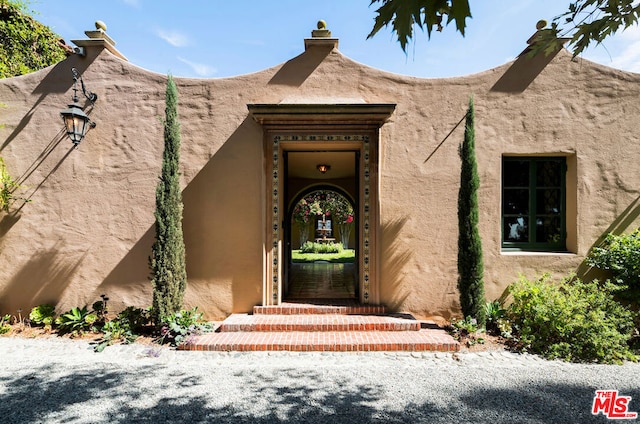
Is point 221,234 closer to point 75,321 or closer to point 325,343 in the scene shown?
point 325,343

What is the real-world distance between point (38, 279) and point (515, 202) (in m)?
8.12

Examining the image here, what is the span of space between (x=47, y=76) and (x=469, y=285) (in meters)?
7.67

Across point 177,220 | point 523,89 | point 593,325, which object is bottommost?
point 593,325

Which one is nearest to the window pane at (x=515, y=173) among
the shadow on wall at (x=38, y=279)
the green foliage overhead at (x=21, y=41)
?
the shadow on wall at (x=38, y=279)

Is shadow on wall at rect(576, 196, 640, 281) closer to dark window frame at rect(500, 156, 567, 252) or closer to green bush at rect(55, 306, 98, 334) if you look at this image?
dark window frame at rect(500, 156, 567, 252)

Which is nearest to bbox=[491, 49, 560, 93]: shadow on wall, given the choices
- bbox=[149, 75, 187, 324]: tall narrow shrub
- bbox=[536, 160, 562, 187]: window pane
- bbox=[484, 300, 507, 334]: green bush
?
bbox=[536, 160, 562, 187]: window pane

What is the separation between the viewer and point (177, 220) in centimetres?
467

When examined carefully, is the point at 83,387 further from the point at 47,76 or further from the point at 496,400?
the point at 47,76

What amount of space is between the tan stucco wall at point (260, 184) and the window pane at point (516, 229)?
0.36 m

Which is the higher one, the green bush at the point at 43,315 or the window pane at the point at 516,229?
the window pane at the point at 516,229

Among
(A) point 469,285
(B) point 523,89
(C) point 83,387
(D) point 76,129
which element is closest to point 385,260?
(A) point 469,285

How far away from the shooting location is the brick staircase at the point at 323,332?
407cm

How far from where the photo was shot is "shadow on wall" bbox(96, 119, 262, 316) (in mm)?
5094

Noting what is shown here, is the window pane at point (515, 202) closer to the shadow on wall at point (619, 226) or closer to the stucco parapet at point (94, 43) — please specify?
the shadow on wall at point (619, 226)
